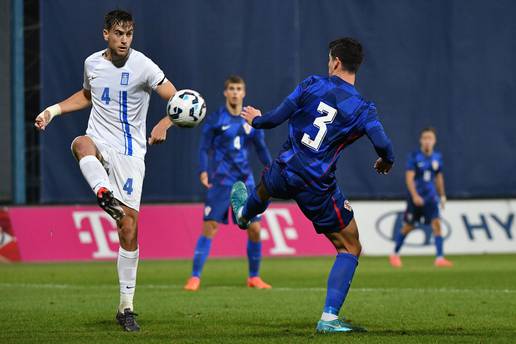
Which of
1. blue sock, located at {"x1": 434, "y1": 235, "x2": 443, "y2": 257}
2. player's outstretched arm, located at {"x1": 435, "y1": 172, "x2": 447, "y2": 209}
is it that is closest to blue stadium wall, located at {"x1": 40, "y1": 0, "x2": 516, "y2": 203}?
player's outstretched arm, located at {"x1": 435, "y1": 172, "x2": 447, "y2": 209}

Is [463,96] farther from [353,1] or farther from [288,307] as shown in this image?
[288,307]

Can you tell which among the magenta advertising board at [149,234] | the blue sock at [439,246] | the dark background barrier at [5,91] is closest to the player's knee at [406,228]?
the blue sock at [439,246]

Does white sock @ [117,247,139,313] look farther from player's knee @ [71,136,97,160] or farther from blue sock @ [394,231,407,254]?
blue sock @ [394,231,407,254]

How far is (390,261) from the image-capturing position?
15.1m

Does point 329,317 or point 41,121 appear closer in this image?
point 329,317

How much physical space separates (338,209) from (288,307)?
2110 millimetres

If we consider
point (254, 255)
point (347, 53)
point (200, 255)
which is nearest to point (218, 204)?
point (200, 255)

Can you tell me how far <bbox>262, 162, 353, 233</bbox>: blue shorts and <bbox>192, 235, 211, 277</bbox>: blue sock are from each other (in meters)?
4.37

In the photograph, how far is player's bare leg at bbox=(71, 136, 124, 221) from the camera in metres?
6.38

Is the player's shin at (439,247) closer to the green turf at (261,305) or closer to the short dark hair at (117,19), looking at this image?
the green turf at (261,305)

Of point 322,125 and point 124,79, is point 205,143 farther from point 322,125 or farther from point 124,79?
point 322,125

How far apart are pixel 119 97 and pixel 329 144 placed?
5.11 ft

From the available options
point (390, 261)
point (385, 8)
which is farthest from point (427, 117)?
point (390, 261)

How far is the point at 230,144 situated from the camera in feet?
37.0
